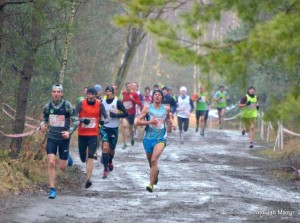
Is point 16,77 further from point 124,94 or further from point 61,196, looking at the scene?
point 124,94

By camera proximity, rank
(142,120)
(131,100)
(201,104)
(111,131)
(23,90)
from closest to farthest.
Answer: (142,120), (23,90), (111,131), (131,100), (201,104)

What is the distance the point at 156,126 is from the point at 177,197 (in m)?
1.66

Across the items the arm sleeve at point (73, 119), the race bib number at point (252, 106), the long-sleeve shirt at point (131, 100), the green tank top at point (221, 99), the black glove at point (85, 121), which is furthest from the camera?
the green tank top at point (221, 99)

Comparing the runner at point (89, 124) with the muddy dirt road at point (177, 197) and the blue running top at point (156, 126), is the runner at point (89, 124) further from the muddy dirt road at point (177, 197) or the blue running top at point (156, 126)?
the blue running top at point (156, 126)

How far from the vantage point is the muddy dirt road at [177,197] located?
1200 centimetres

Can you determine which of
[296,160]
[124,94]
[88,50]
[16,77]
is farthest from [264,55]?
[88,50]

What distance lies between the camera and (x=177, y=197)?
14180 mm

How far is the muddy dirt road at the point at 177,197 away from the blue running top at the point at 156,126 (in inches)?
40.2

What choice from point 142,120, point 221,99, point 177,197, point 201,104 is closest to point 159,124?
point 142,120

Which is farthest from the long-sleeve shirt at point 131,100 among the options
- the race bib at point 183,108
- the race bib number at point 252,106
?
the race bib at point 183,108

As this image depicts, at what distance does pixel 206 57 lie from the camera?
934 cm

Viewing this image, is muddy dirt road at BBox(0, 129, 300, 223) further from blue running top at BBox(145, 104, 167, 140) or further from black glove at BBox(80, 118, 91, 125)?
black glove at BBox(80, 118, 91, 125)

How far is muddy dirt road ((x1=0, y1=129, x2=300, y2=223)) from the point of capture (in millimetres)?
12000

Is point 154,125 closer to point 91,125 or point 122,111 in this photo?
point 91,125
